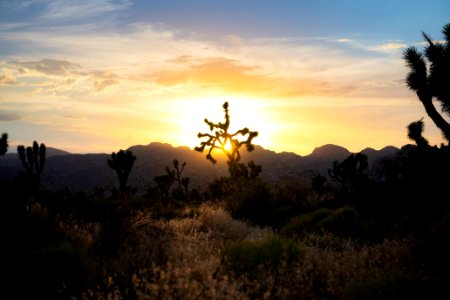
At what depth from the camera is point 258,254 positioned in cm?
735

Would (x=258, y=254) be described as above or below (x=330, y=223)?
below

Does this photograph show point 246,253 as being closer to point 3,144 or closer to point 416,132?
point 416,132

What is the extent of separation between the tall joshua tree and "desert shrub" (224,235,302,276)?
11.0 meters

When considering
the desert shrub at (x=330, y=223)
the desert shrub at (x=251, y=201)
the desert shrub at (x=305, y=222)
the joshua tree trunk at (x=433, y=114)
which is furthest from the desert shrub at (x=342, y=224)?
the joshua tree trunk at (x=433, y=114)

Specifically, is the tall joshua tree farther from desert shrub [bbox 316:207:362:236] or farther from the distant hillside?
the distant hillside

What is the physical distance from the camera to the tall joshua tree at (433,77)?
54.3 ft

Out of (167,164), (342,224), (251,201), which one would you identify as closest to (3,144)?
(251,201)

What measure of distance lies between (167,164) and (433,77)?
121297 millimetres

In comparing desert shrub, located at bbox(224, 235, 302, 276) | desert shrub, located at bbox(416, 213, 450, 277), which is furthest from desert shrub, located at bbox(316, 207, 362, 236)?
desert shrub, located at bbox(224, 235, 302, 276)

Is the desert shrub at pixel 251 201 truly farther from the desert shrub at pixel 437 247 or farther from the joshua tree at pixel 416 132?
the joshua tree at pixel 416 132

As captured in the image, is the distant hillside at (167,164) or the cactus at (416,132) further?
the distant hillside at (167,164)

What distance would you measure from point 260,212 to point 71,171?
130 metres

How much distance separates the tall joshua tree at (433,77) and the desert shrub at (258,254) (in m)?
11.0

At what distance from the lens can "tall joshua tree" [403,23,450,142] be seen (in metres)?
16.5
